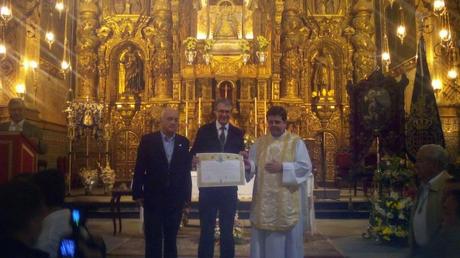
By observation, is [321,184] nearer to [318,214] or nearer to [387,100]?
[318,214]

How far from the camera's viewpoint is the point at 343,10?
17.3 meters

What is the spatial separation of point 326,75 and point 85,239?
15534 millimetres

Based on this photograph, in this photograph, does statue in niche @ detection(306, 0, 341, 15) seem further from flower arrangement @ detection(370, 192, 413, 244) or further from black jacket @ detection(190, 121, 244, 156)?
black jacket @ detection(190, 121, 244, 156)

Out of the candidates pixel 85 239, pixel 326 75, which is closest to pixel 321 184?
pixel 326 75

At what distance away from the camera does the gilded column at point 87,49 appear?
1677 centimetres

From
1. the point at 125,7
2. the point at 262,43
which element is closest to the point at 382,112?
the point at 262,43

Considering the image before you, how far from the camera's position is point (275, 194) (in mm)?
4523

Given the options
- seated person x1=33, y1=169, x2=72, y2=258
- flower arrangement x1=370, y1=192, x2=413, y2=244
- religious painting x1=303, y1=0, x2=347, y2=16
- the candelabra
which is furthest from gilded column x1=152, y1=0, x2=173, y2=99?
seated person x1=33, y1=169, x2=72, y2=258

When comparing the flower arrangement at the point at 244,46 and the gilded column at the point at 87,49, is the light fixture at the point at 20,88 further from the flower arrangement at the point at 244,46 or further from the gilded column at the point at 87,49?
the flower arrangement at the point at 244,46

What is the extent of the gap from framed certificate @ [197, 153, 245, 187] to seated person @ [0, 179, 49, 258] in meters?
2.53

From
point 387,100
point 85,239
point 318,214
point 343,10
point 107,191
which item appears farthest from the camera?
point 343,10

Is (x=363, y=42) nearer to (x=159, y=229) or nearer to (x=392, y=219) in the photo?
(x=392, y=219)

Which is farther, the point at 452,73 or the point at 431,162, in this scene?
the point at 452,73

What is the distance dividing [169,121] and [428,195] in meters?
2.50
